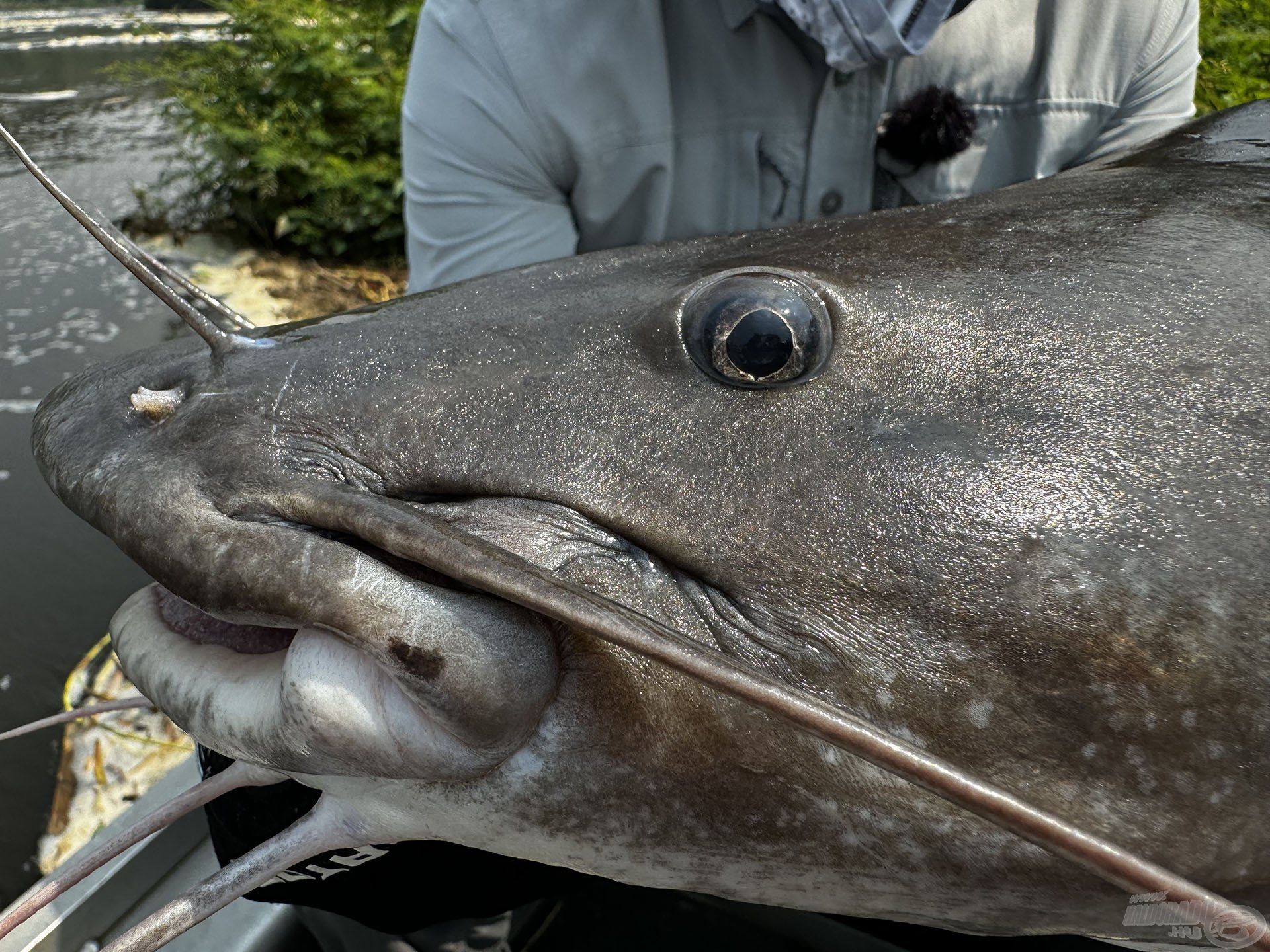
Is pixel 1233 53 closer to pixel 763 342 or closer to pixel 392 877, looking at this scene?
pixel 763 342

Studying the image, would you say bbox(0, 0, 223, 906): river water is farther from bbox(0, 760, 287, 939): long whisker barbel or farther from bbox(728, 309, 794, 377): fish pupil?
bbox(728, 309, 794, 377): fish pupil

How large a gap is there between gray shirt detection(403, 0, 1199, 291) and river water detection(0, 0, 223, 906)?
2.86 m

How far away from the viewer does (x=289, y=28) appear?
802 cm

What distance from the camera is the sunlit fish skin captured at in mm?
1071

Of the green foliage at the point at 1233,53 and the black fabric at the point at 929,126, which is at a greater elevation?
the black fabric at the point at 929,126

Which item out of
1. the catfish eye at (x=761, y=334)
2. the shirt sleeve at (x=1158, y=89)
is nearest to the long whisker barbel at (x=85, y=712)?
the catfish eye at (x=761, y=334)

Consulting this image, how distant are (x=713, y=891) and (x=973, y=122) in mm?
1744

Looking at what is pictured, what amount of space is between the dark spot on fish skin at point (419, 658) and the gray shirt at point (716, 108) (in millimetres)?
1410

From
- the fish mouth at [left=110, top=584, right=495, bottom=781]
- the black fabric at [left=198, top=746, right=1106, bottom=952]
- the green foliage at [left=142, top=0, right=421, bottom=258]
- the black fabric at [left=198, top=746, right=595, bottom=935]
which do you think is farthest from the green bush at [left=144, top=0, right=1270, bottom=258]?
the fish mouth at [left=110, top=584, right=495, bottom=781]

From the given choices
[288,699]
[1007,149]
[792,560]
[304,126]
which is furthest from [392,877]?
[304,126]

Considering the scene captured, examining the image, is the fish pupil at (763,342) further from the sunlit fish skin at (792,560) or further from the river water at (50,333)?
the river water at (50,333)

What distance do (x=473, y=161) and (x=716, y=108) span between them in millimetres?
552

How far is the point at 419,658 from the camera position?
1.05m

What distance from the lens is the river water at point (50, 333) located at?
4.19 m
